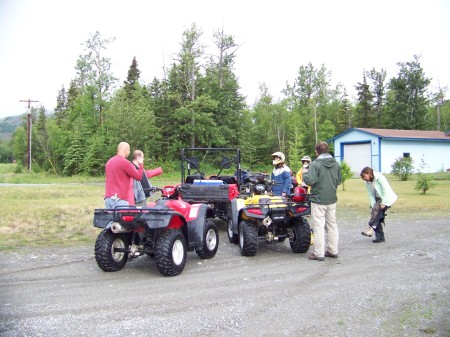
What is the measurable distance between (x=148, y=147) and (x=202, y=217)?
101 ft

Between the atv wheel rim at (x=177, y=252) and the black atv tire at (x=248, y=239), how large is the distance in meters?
1.36

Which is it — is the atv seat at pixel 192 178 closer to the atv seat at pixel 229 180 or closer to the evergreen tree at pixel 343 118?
the atv seat at pixel 229 180

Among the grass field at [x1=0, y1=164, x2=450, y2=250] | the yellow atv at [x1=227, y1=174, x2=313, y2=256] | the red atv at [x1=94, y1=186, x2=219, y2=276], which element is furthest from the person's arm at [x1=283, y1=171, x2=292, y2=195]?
the grass field at [x1=0, y1=164, x2=450, y2=250]

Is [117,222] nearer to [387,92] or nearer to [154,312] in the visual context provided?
[154,312]

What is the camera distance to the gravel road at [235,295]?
420cm

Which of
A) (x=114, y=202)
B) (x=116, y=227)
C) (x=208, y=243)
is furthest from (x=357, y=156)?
(x=116, y=227)

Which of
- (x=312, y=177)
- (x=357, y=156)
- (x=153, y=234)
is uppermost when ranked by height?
(x=357, y=156)

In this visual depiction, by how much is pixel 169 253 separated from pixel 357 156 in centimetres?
3391

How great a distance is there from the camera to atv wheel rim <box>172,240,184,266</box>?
20.1ft

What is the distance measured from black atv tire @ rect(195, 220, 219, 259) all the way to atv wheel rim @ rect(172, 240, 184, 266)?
66cm

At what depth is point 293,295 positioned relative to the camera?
5.19 m

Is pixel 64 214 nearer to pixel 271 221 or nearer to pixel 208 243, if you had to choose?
pixel 208 243

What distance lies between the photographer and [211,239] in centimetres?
741

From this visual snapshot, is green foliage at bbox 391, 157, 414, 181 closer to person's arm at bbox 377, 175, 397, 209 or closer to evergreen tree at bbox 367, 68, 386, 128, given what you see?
person's arm at bbox 377, 175, 397, 209
